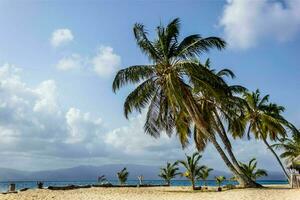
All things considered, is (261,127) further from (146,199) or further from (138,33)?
(146,199)

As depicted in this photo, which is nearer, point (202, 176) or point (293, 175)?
point (293, 175)

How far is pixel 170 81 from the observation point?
24.4m

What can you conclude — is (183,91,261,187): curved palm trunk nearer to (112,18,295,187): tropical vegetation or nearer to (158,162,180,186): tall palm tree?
(112,18,295,187): tropical vegetation

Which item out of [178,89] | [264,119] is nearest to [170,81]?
[178,89]

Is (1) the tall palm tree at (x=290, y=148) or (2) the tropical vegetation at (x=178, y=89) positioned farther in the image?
(1) the tall palm tree at (x=290, y=148)

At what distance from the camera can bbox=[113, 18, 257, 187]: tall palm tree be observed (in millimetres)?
25297

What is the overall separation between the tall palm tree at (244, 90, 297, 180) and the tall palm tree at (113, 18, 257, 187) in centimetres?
A: 1338

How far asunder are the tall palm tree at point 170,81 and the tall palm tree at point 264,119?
527 inches

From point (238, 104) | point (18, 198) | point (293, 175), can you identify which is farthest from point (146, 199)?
point (293, 175)

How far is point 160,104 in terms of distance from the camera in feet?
90.8

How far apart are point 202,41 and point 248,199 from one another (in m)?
11.4

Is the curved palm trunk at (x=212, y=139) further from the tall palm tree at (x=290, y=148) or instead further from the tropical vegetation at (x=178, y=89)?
the tall palm tree at (x=290, y=148)

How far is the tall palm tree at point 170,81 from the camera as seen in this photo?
83.0 ft

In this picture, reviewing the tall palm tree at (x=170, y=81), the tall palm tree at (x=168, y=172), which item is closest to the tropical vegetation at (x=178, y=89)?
the tall palm tree at (x=170, y=81)
